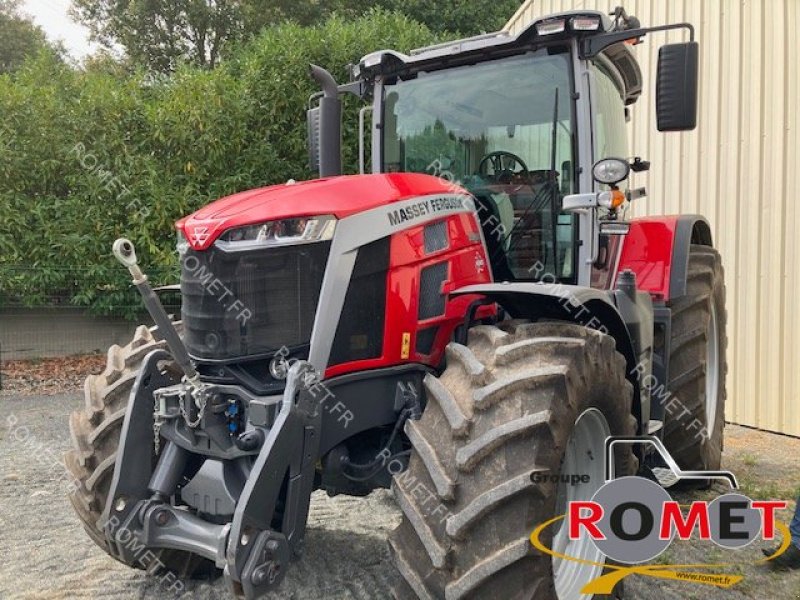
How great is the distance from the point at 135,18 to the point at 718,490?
1863cm

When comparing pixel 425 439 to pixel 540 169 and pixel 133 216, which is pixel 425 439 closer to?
pixel 540 169

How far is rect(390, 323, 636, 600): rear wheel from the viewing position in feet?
7.36

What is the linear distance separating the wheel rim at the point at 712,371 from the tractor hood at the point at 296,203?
2.89 m

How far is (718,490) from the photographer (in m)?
4.74

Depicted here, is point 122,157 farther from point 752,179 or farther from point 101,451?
point 752,179

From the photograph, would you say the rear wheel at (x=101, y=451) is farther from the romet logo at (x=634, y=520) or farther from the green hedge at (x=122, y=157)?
the green hedge at (x=122, y=157)

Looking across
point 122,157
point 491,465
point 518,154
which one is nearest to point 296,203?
point 491,465

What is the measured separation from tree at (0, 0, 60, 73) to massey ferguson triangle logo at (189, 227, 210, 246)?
27349mm

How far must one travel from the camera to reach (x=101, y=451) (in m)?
3.11

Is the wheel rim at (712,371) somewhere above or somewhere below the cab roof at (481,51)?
below

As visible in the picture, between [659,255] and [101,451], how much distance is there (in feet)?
10.4

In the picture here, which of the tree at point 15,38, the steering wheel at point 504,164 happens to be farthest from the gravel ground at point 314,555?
the tree at point 15,38

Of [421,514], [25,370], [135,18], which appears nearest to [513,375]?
[421,514]

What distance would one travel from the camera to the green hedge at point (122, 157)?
28.5ft
